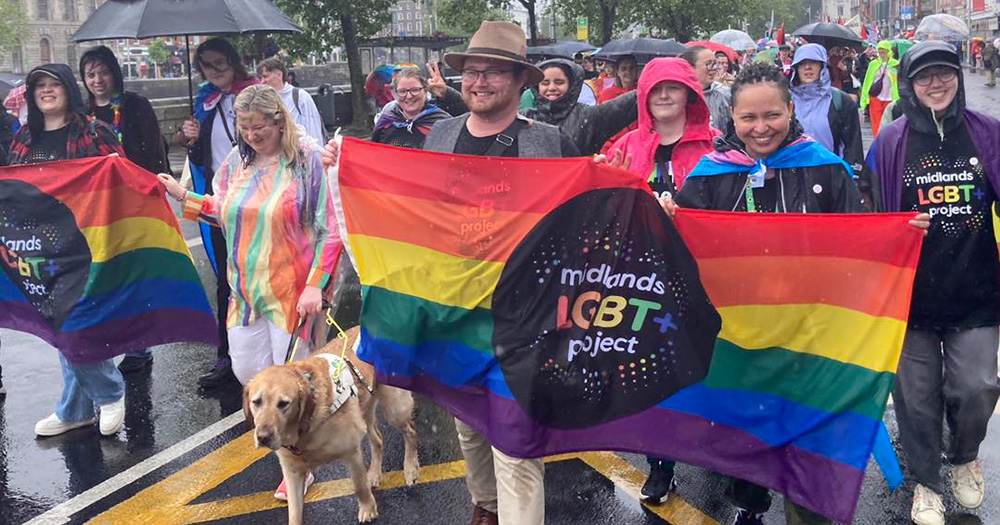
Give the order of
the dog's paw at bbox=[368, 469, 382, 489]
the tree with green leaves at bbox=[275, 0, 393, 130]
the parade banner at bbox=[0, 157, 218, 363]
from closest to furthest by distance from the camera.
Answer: the dog's paw at bbox=[368, 469, 382, 489]
the parade banner at bbox=[0, 157, 218, 363]
the tree with green leaves at bbox=[275, 0, 393, 130]

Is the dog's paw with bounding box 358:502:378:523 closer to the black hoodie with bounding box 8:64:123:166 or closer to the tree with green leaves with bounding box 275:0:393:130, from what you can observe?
the black hoodie with bounding box 8:64:123:166

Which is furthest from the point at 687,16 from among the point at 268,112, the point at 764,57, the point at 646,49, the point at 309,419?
the point at 309,419

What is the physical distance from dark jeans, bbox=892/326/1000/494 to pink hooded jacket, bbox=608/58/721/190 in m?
1.24

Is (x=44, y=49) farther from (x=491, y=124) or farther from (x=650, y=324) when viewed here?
(x=650, y=324)

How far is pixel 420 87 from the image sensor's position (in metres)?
6.15

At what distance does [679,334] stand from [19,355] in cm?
573

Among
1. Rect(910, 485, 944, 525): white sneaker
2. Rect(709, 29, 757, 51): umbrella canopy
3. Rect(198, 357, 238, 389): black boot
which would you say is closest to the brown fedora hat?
Rect(910, 485, 944, 525): white sneaker

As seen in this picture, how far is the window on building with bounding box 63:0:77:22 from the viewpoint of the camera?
105312 mm

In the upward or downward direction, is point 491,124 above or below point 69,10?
below

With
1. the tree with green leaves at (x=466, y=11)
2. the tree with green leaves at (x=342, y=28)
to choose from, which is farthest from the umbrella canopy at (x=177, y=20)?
the tree with green leaves at (x=466, y=11)

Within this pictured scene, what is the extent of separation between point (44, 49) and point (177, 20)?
11039cm

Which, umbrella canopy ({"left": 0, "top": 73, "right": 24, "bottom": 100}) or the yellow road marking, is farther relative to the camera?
umbrella canopy ({"left": 0, "top": 73, "right": 24, "bottom": 100})

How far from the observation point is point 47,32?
10369 cm

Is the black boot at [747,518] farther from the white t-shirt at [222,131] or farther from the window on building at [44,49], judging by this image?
the window on building at [44,49]
